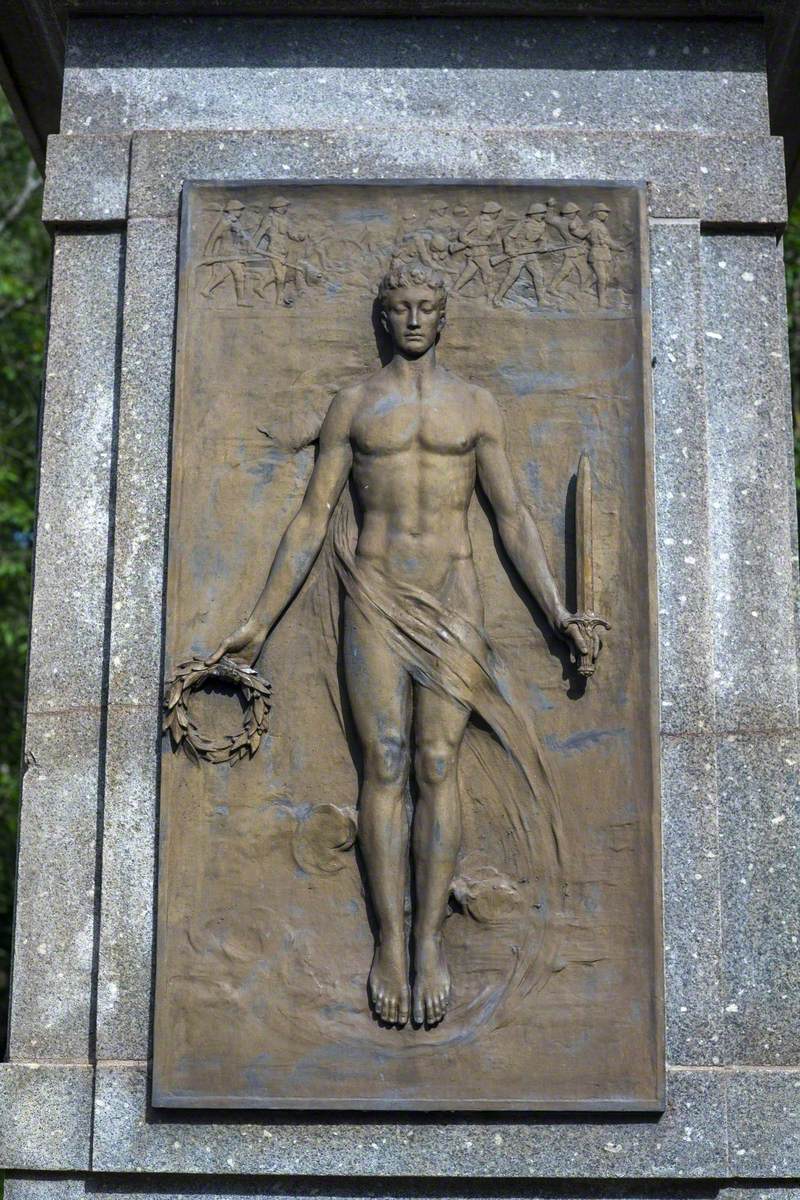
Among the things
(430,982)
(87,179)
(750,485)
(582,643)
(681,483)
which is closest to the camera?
(430,982)

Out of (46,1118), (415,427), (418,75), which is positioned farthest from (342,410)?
(46,1118)

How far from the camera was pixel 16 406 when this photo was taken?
21578 millimetres

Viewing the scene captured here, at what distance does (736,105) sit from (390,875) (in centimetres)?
387

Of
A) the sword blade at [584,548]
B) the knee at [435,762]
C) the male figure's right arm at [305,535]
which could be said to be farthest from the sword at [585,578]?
the male figure's right arm at [305,535]

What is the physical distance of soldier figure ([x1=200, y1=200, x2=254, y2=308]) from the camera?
25.0ft

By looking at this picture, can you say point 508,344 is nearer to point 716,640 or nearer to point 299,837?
point 716,640

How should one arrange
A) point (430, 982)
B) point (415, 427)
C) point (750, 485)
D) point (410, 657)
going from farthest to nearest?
point (750, 485), point (415, 427), point (410, 657), point (430, 982)

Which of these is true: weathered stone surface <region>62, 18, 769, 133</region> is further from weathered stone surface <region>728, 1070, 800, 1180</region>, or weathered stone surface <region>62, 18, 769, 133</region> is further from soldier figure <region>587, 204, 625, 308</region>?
weathered stone surface <region>728, 1070, 800, 1180</region>

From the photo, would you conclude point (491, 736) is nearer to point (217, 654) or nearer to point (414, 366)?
point (217, 654)

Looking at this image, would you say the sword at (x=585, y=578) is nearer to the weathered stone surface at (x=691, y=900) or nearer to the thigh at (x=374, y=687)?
the weathered stone surface at (x=691, y=900)

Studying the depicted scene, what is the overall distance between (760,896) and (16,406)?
631 inches

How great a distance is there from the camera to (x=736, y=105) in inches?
314

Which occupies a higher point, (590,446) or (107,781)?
(590,446)

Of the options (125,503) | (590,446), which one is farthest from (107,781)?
(590,446)
